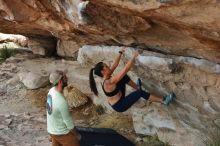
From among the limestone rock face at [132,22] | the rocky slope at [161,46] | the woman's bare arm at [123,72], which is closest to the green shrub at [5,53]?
the limestone rock face at [132,22]

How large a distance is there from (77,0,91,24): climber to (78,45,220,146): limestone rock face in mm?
851

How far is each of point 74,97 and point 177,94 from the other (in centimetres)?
259

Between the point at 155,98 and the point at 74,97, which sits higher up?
the point at 155,98

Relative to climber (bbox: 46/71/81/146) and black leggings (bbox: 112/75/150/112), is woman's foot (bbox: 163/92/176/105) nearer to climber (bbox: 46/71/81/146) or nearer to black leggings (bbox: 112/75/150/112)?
black leggings (bbox: 112/75/150/112)

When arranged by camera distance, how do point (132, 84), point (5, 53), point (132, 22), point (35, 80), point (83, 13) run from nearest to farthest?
point (132, 22), point (83, 13), point (132, 84), point (35, 80), point (5, 53)

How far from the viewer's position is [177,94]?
309 inches

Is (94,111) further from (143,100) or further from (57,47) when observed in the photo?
(57,47)

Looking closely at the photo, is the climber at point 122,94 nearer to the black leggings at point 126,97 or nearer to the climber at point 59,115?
the black leggings at point 126,97

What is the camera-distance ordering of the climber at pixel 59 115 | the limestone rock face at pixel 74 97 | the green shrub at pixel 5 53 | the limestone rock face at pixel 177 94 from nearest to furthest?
1. the climber at pixel 59 115
2. the limestone rock face at pixel 177 94
3. the limestone rock face at pixel 74 97
4. the green shrub at pixel 5 53

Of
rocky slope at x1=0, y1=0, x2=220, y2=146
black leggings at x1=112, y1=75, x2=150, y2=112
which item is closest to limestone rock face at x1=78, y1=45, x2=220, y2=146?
rocky slope at x1=0, y1=0, x2=220, y2=146

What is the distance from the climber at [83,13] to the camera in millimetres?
7423

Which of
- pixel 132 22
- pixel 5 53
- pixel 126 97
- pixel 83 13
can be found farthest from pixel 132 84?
pixel 5 53

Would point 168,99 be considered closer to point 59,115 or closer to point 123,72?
point 123,72

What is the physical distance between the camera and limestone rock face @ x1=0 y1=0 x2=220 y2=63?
593 centimetres
